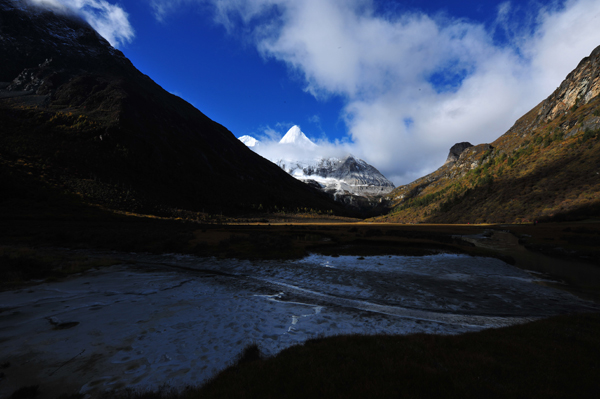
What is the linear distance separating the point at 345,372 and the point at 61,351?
1006 centimetres

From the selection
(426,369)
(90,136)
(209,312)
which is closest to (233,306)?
(209,312)

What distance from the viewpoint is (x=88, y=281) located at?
55.9 ft

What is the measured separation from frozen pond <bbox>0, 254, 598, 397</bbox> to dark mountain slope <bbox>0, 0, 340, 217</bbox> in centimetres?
7748

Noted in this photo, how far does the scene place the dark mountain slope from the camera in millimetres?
83500

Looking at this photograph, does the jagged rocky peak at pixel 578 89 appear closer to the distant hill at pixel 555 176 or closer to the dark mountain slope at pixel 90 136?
the distant hill at pixel 555 176

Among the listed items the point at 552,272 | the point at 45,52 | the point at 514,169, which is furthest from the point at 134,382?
the point at 45,52

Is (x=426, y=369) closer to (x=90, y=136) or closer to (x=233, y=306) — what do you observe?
(x=233, y=306)

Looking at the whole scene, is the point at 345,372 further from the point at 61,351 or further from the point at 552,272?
the point at 552,272

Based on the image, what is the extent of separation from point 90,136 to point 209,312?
151 metres

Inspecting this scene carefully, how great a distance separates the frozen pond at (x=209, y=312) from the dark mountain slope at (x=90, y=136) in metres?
77.5

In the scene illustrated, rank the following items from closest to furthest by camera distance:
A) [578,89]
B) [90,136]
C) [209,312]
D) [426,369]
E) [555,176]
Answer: [426,369]
[209,312]
[555,176]
[90,136]
[578,89]

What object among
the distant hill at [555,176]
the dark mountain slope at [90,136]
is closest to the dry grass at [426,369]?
the distant hill at [555,176]

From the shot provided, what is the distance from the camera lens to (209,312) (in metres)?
12.6

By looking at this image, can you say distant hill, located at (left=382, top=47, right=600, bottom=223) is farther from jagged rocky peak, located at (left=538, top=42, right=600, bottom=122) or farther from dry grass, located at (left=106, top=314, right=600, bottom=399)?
dry grass, located at (left=106, top=314, right=600, bottom=399)
